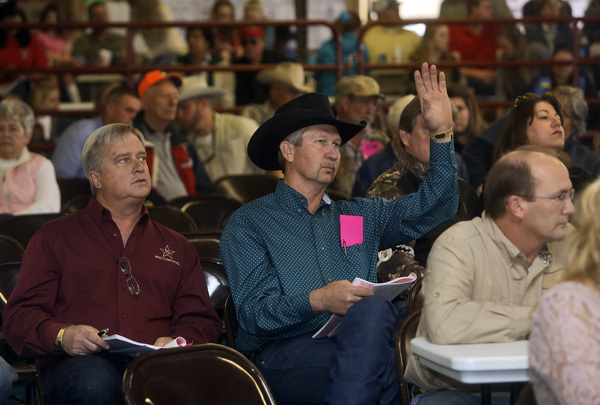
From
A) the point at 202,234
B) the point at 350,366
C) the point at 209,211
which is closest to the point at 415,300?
the point at 350,366

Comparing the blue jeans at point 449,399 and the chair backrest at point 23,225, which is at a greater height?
the chair backrest at point 23,225

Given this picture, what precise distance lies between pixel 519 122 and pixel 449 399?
6.92ft

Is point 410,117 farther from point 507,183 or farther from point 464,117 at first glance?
point 464,117

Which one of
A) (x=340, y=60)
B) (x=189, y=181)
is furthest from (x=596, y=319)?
(x=340, y=60)

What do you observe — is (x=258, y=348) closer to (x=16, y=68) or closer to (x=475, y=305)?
(x=475, y=305)

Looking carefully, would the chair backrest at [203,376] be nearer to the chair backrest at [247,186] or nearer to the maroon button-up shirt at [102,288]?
the maroon button-up shirt at [102,288]

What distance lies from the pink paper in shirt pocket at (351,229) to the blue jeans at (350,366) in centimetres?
48

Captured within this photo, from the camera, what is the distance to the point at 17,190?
5652mm

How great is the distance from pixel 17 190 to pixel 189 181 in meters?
1.35

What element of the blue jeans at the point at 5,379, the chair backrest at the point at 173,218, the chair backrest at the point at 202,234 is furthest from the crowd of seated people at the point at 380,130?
the blue jeans at the point at 5,379

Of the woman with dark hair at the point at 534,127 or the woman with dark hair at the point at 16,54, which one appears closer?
the woman with dark hair at the point at 534,127

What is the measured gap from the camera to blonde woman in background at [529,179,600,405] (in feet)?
6.97

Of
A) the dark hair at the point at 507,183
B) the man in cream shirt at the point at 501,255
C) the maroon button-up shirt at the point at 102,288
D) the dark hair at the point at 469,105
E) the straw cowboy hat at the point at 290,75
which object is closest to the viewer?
the man in cream shirt at the point at 501,255

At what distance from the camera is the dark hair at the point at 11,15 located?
841 cm
